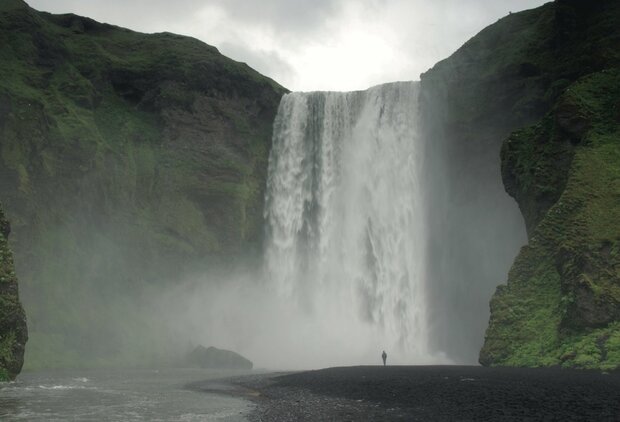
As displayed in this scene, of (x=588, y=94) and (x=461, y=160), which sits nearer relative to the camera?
(x=588, y=94)

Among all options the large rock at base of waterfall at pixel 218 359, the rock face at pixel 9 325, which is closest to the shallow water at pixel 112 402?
the rock face at pixel 9 325

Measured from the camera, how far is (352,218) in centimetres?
6444

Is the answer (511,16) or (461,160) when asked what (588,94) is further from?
(511,16)

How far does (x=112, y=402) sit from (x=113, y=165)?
1610 inches

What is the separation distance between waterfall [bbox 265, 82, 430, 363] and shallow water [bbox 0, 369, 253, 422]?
89.5 ft

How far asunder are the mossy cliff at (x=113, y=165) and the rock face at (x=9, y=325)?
17.0 m

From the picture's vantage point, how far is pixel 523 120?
179 ft

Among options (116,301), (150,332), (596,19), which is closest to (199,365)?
(150,332)

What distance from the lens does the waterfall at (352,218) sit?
191ft

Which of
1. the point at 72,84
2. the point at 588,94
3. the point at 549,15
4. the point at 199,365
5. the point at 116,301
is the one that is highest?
the point at 549,15

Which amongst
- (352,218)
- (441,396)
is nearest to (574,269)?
(441,396)

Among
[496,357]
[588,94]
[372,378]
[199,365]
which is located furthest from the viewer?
[199,365]

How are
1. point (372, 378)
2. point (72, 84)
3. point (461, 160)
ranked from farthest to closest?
point (72, 84) < point (461, 160) < point (372, 378)

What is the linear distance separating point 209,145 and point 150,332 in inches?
921
